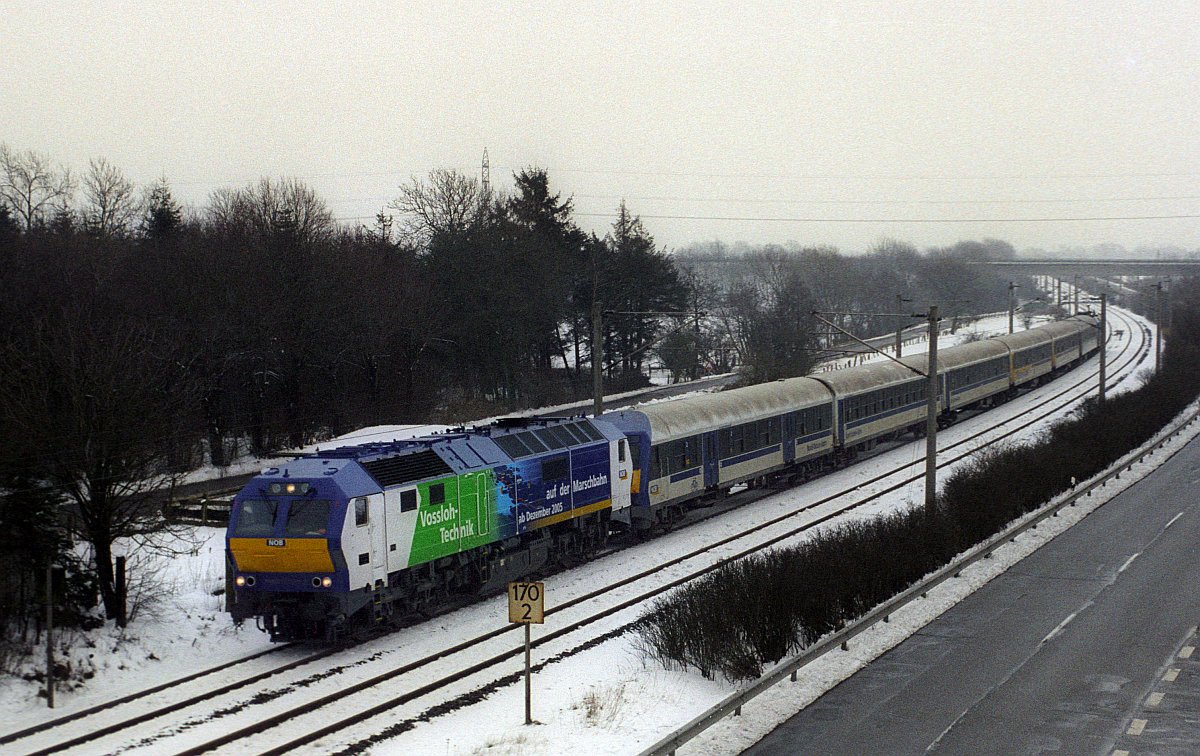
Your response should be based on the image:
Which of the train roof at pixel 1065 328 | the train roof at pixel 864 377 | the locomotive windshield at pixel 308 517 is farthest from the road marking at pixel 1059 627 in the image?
the train roof at pixel 1065 328

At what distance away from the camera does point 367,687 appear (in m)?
17.3

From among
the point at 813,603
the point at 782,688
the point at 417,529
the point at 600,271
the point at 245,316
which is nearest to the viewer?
the point at 782,688

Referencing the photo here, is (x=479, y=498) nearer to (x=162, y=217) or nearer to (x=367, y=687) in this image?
(x=367, y=687)

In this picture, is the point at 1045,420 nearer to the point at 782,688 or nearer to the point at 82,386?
the point at 782,688

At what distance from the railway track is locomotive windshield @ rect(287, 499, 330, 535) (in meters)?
2.31

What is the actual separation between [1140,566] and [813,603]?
10.4 metres

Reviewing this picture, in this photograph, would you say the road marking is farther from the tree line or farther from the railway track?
the tree line

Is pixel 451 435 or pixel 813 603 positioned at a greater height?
pixel 451 435

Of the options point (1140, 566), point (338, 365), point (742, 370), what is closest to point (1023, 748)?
point (1140, 566)

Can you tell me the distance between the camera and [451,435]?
23.3 meters

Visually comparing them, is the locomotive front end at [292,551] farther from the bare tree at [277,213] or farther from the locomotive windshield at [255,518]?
the bare tree at [277,213]

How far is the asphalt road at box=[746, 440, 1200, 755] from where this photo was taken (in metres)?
13.9

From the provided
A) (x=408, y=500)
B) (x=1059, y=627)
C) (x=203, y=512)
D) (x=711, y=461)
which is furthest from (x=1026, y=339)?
(x=408, y=500)

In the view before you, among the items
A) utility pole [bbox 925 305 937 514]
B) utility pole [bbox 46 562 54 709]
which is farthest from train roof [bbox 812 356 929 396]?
utility pole [bbox 46 562 54 709]
